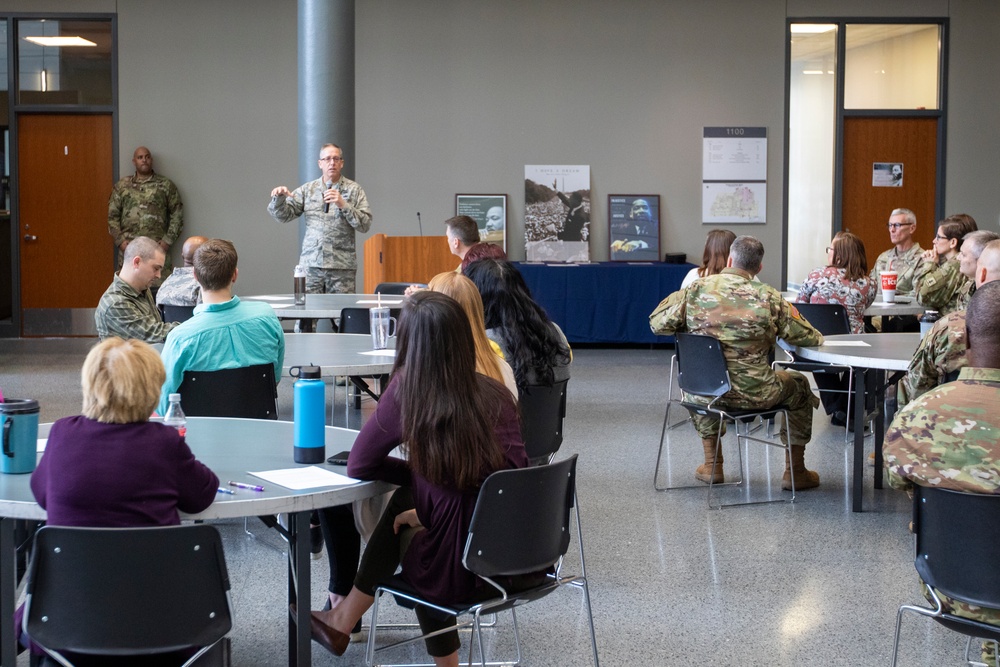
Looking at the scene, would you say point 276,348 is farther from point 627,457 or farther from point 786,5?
point 786,5

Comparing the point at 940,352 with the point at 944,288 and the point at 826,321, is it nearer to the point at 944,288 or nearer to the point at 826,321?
the point at 826,321

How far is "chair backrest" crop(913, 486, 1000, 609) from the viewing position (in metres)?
2.40

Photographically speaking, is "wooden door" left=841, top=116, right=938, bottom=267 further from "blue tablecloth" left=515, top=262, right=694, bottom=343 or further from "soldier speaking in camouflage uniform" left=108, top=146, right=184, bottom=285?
"soldier speaking in camouflage uniform" left=108, top=146, right=184, bottom=285

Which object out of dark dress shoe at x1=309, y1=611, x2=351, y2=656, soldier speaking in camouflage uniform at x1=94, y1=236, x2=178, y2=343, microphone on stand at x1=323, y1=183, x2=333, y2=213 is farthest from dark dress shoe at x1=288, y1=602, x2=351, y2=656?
microphone on stand at x1=323, y1=183, x2=333, y2=213

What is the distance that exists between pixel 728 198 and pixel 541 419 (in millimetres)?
8151

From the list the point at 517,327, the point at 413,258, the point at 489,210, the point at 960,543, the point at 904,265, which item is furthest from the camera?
the point at 489,210

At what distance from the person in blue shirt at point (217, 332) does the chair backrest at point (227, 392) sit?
3cm

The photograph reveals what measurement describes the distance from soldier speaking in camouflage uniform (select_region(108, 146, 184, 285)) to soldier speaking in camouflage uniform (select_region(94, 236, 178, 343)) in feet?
21.5

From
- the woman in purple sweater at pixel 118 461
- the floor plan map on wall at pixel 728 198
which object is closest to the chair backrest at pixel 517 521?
the woman in purple sweater at pixel 118 461

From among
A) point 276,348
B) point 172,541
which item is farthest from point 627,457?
point 172,541

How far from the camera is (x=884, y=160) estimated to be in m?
11.6

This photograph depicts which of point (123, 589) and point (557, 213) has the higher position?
point (557, 213)

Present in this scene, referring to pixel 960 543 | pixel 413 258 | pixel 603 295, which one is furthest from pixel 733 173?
pixel 960 543

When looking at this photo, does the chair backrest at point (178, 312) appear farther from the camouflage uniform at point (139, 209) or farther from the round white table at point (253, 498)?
the camouflage uniform at point (139, 209)
